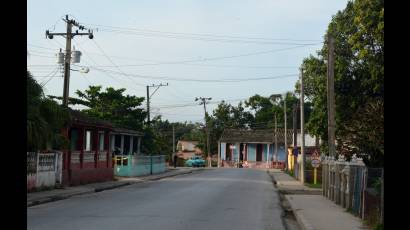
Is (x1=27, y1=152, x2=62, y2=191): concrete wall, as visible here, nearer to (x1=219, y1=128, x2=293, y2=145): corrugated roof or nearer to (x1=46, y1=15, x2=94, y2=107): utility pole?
(x1=46, y1=15, x2=94, y2=107): utility pole

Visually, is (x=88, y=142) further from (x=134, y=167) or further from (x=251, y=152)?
(x=251, y=152)

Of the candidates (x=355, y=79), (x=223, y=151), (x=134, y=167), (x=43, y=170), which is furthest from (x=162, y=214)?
(x=223, y=151)

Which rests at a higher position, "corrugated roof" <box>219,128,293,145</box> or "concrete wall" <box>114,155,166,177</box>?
"corrugated roof" <box>219,128,293,145</box>

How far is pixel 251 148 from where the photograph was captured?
83.4 metres

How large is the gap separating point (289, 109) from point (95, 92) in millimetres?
48644

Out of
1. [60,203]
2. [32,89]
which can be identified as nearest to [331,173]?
[60,203]

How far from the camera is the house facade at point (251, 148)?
8119cm

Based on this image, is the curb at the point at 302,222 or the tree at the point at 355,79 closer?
the curb at the point at 302,222

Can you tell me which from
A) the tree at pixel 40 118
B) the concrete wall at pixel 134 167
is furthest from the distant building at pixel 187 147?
the tree at pixel 40 118

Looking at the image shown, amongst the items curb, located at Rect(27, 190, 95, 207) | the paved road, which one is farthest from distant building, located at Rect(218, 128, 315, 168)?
the paved road

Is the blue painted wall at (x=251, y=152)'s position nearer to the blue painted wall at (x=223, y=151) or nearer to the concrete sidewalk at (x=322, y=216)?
the blue painted wall at (x=223, y=151)

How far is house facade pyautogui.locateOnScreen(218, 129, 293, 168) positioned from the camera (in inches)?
3196

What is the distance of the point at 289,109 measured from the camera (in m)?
94.8
